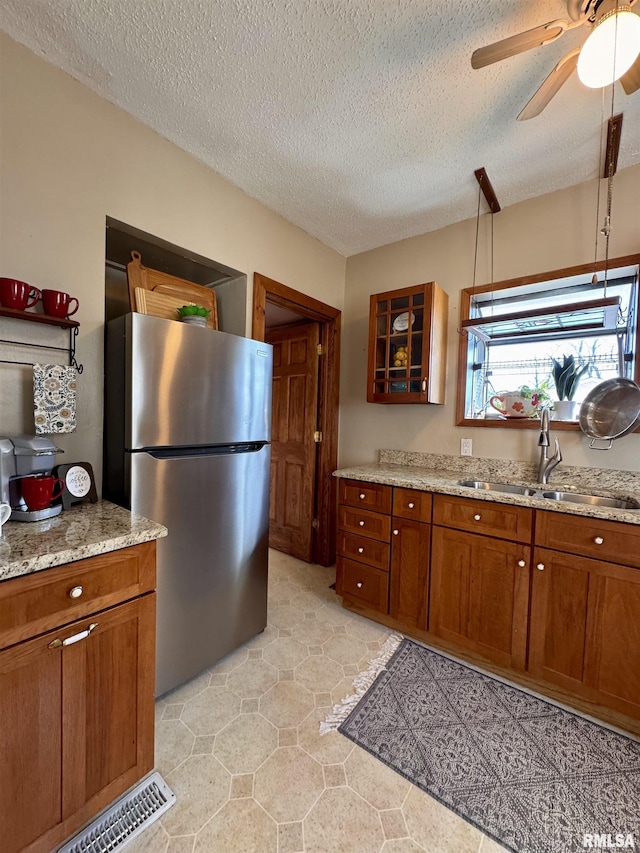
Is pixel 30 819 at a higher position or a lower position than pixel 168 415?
lower

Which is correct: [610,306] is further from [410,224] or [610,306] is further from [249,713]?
[249,713]

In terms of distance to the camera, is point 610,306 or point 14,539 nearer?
point 14,539

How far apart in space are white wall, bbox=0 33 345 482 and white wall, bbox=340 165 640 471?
54.0 inches

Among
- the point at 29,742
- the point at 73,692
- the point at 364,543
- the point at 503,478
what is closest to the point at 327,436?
the point at 364,543

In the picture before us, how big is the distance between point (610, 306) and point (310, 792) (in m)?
2.36

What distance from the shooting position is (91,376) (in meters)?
1.54

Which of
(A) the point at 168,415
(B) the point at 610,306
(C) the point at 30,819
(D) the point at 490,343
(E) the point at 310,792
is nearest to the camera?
(C) the point at 30,819

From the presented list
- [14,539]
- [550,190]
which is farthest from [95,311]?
[550,190]

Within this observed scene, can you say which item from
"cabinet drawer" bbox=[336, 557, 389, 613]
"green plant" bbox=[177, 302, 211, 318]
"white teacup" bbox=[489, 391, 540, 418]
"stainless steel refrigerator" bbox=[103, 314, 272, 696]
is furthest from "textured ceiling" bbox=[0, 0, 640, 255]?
"cabinet drawer" bbox=[336, 557, 389, 613]

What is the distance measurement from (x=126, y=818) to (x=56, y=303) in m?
1.75

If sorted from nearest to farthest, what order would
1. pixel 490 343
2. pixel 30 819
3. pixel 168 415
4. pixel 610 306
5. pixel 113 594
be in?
pixel 30 819
pixel 113 594
pixel 168 415
pixel 610 306
pixel 490 343

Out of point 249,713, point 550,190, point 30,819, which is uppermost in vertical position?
point 550,190

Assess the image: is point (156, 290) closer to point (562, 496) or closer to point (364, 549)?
point (364, 549)

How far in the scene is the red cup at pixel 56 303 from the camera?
1337 millimetres
